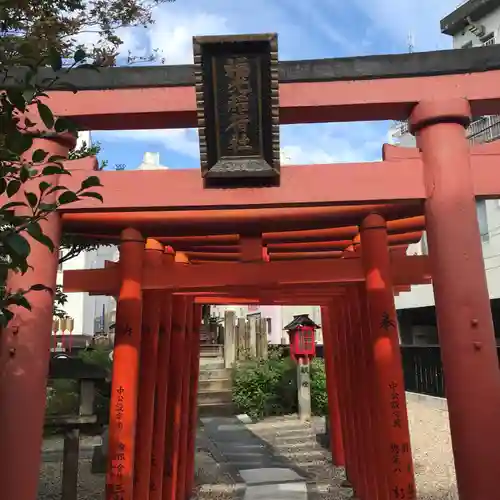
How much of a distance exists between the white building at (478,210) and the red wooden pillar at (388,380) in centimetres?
976

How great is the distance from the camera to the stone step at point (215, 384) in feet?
53.0

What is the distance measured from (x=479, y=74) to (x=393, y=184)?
1.15m

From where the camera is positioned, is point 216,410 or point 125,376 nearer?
point 125,376

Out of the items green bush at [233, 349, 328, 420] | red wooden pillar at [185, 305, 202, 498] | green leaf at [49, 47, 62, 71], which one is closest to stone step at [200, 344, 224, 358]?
green bush at [233, 349, 328, 420]

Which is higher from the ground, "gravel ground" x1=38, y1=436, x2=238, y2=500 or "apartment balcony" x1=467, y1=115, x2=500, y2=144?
"apartment balcony" x1=467, y1=115, x2=500, y2=144

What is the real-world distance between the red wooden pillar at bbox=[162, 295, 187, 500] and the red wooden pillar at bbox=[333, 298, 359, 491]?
244cm

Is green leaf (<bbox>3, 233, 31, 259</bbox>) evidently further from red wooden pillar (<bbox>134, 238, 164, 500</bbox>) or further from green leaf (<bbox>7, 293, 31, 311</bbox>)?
red wooden pillar (<bbox>134, 238, 164, 500</bbox>)

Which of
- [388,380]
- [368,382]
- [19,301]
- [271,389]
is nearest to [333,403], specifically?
[368,382]

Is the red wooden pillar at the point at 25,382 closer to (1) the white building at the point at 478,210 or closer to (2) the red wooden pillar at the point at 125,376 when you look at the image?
(2) the red wooden pillar at the point at 125,376

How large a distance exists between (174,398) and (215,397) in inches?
366

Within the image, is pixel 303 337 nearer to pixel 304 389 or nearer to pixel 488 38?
pixel 304 389

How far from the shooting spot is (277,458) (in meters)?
10.7

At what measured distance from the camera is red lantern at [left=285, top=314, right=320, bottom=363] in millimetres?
14430

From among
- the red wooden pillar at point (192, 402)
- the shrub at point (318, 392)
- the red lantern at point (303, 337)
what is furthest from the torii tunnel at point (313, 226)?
Result: the shrub at point (318, 392)
